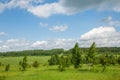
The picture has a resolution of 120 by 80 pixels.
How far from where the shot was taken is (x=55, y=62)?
16188cm

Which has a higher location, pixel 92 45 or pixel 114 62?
pixel 92 45

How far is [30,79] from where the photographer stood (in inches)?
2335

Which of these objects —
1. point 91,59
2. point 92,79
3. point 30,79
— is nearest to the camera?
point 92,79

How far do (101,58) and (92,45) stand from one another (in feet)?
94.9

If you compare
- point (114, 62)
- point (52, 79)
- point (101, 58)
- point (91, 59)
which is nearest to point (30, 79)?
point (52, 79)

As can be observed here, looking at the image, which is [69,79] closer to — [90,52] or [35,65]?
[90,52]

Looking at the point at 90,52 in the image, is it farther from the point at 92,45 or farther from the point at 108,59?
the point at 108,59

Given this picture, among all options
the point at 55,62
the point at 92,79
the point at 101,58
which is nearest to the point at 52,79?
the point at 92,79

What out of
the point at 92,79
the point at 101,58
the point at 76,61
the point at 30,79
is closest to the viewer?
the point at 92,79

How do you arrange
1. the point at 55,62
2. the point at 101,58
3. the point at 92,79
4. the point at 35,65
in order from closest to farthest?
the point at 92,79
the point at 101,58
the point at 35,65
the point at 55,62

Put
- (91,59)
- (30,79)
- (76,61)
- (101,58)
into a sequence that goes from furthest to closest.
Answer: (101,58)
(76,61)
(91,59)
(30,79)

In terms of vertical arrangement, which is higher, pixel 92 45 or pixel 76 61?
pixel 92 45

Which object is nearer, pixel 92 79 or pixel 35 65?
pixel 92 79

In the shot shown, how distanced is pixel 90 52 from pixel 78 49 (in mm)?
8554
